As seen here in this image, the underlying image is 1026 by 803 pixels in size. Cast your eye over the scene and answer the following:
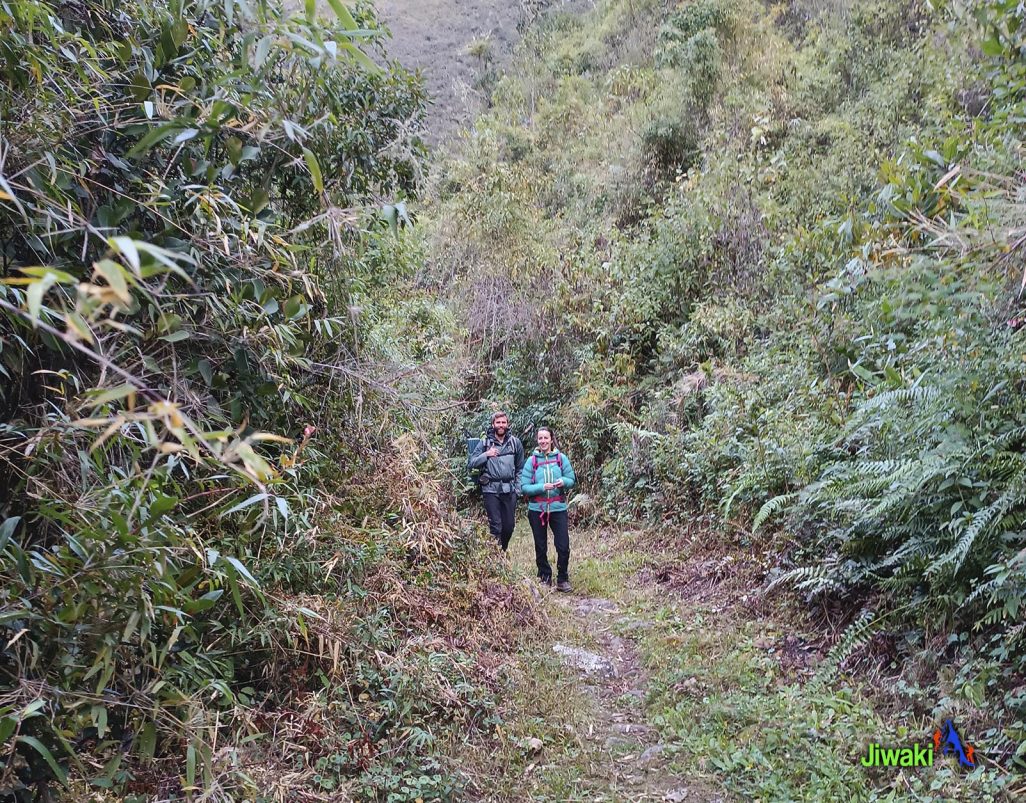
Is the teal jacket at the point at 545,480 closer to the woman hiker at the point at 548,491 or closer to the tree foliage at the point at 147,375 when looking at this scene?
the woman hiker at the point at 548,491

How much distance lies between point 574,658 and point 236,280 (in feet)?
13.2

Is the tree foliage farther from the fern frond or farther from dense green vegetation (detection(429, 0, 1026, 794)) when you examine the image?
the fern frond

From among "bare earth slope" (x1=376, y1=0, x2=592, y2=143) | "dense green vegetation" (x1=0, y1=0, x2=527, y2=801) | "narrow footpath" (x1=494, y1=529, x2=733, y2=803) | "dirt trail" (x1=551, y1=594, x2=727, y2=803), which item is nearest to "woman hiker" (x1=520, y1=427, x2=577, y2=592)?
"narrow footpath" (x1=494, y1=529, x2=733, y2=803)

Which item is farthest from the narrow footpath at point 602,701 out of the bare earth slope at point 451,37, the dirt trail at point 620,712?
the bare earth slope at point 451,37

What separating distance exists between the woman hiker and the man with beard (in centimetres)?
19

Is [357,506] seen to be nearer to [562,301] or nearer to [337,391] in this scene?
[337,391]

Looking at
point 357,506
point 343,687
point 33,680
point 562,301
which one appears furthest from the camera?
point 562,301

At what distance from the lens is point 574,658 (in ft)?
18.5

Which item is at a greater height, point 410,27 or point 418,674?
point 410,27

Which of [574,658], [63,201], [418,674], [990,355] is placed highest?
[63,201]

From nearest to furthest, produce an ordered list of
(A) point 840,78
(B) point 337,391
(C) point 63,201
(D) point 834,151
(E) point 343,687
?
(C) point 63,201
(E) point 343,687
(B) point 337,391
(D) point 834,151
(A) point 840,78

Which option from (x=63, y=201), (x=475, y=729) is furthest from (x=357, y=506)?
(x=63, y=201)

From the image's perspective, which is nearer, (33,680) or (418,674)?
(33,680)

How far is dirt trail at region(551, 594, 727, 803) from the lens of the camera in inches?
154
